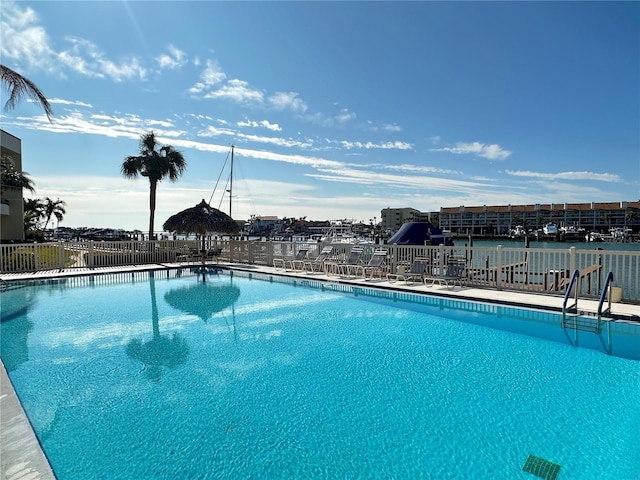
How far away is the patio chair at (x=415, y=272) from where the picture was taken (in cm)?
1156

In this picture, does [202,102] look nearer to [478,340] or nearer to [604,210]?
[478,340]

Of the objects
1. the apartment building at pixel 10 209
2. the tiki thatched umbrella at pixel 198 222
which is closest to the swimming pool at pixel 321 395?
the tiki thatched umbrella at pixel 198 222

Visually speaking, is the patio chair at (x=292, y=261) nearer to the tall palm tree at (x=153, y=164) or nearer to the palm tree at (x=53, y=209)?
the tall palm tree at (x=153, y=164)

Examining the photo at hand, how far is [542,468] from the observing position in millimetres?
3104

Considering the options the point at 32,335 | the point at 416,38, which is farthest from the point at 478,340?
the point at 416,38

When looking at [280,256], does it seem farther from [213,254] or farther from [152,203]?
[152,203]

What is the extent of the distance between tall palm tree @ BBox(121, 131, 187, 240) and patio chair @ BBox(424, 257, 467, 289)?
17.1m

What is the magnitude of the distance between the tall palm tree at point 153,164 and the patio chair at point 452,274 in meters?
17.1

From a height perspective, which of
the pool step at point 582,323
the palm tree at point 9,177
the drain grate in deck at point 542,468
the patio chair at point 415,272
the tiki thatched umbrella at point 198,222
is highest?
the palm tree at point 9,177

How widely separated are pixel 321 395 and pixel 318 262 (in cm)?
1066

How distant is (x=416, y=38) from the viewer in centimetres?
1397

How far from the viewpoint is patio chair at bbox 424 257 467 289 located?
10932mm

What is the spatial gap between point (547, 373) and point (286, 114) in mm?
17393

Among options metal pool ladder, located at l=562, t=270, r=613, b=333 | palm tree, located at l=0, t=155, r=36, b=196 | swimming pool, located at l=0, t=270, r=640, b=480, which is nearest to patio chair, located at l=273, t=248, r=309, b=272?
swimming pool, located at l=0, t=270, r=640, b=480
